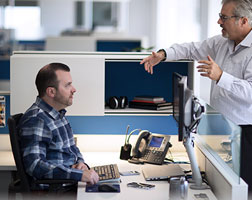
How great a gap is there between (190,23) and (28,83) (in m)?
4.04

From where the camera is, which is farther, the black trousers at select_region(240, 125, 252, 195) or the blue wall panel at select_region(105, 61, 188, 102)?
the blue wall panel at select_region(105, 61, 188, 102)

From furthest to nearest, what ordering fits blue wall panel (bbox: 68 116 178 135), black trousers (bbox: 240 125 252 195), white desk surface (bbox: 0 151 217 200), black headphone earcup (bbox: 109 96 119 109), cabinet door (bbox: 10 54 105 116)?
blue wall panel (bbox: 68 116 178 135) → black headphone earcup (bbox: 109 96 119 109) → cabinet door (bbox: 10 54 105 116) → black trousers (bbox: 240 125 252 195) → white desk surface (bbox: 0 151 217 200)

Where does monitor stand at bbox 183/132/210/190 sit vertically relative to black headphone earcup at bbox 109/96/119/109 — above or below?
below

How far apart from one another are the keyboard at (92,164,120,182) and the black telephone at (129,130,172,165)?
14.4 inches

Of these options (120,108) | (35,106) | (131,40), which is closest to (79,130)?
(120,108)

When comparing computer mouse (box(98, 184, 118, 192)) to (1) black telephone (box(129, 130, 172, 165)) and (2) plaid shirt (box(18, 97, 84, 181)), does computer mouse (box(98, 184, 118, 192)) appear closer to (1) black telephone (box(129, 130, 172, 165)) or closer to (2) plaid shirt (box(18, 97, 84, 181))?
(2) plaid shirt (box(18, 97, 84, 181))

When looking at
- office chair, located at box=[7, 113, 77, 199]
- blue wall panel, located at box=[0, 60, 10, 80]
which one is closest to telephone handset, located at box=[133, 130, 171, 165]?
office chair, located at box=[7, 113, 77, 199]

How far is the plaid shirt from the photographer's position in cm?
254

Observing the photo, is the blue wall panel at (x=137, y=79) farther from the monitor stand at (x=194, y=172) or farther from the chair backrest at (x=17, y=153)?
the chair backrest at (x=17, y=153)

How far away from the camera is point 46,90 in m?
2.72

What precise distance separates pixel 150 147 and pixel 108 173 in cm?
57

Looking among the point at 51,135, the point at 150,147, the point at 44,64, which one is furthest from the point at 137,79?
the point at 51,135

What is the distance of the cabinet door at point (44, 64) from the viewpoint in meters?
3.28

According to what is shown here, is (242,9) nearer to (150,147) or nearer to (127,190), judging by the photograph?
(150,147)
